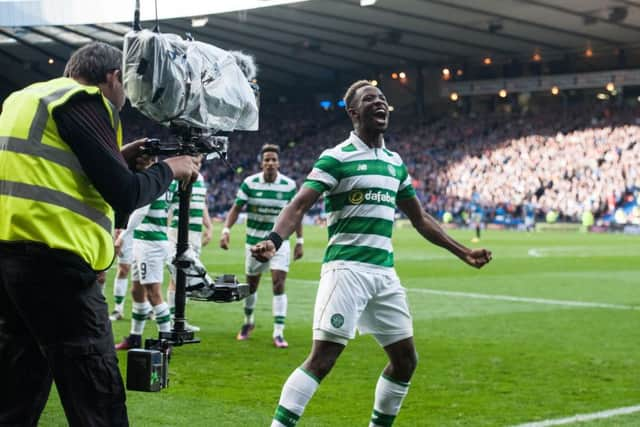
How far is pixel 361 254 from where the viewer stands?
19.7 ft

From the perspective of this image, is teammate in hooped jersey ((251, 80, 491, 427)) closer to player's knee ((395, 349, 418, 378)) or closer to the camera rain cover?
player's knee ((395, 349, 418, 378))

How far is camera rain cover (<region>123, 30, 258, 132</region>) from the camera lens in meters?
4.13

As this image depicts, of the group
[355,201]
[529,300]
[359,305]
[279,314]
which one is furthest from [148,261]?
[529,300]

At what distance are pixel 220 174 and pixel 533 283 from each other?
47790mm

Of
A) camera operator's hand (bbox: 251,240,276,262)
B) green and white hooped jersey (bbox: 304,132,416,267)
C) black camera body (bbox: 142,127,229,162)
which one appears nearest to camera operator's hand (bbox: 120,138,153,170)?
black camera body (bbox: 142,127,229,162)

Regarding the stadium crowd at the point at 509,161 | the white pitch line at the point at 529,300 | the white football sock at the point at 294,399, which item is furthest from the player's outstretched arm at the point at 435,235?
the stadium crowd at the point at 509,161

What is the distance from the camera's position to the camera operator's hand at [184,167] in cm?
428

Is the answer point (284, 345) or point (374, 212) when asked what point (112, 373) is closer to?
point (374, 212)

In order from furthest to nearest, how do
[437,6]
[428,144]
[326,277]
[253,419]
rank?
[428,144]
[437,6]
[253,419]
[326,277]

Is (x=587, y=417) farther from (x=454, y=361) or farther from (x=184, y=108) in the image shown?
(x=184, y=108)

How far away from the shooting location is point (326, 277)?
6.02 m

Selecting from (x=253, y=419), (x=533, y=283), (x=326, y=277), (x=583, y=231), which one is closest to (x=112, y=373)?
(x=326, y=277)

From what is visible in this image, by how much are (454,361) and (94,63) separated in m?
6.69

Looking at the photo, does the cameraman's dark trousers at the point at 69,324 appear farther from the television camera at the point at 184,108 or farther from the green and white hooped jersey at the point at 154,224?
the green and white hooped jersey at the point at 154,224
